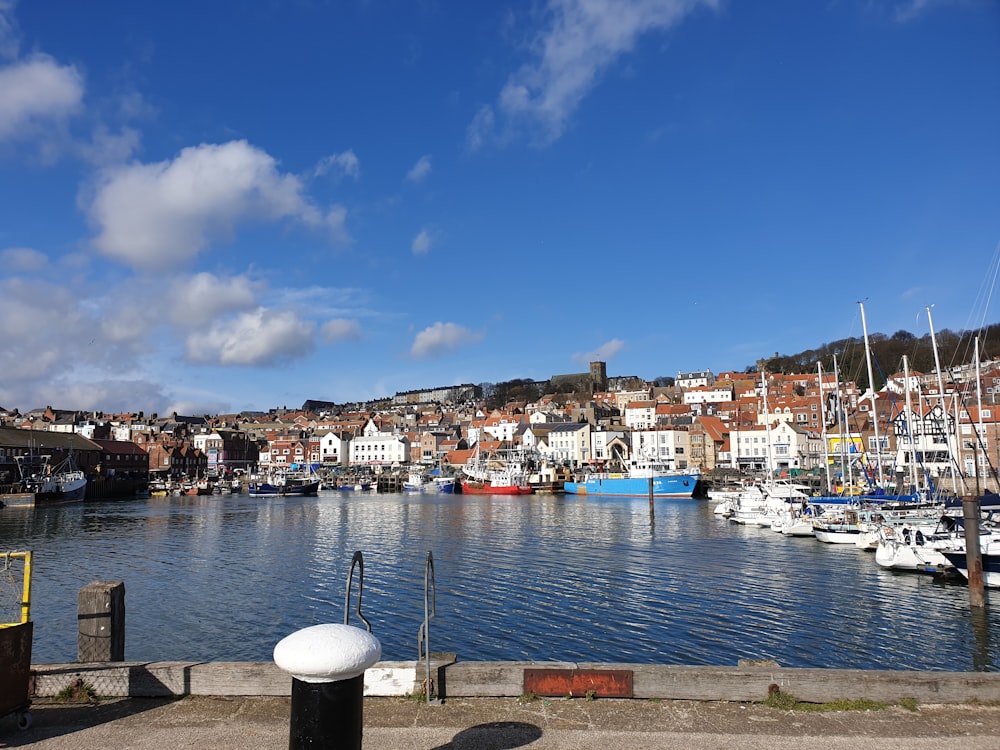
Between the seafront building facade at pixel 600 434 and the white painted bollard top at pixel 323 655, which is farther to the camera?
the seafront building facade at pixel 600 434

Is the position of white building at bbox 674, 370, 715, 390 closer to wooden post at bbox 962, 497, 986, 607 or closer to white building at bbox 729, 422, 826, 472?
white building at bbox 729, 422, 826, 472

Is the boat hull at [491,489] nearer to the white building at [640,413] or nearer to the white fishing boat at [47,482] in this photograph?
the white building at [640,413]

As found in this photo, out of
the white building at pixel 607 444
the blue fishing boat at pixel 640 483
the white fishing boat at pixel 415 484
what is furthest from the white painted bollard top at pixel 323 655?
the white building at pixel 607 444

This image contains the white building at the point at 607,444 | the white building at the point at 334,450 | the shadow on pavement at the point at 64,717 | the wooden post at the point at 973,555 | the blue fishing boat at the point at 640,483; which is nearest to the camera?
the shadow on pavement at the point at 64,717

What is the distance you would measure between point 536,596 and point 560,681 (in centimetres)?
1632

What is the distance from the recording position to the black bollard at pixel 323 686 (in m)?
4.59

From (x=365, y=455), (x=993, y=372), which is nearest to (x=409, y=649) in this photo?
(x=993, y=372)

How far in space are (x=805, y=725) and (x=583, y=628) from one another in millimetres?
12432

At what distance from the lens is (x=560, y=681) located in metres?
7.30

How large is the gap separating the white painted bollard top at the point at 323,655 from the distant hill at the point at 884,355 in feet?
440

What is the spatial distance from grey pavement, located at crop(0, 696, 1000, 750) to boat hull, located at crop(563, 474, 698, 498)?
3058 inches

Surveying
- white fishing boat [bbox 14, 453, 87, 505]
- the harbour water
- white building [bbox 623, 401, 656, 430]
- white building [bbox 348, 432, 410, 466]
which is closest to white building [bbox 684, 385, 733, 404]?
white building [bbox 623, 401, 656, 430]

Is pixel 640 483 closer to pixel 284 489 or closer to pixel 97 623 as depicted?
pixel 284 489

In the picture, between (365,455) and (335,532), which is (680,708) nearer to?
(335,532)
